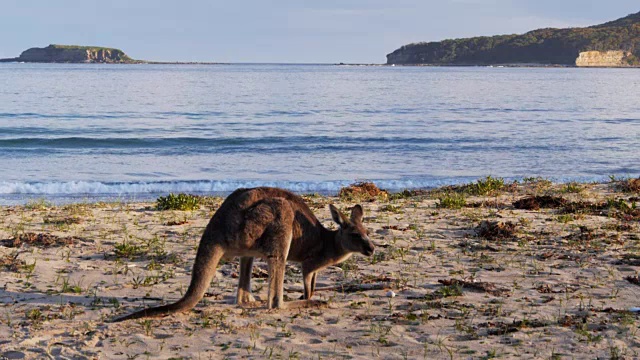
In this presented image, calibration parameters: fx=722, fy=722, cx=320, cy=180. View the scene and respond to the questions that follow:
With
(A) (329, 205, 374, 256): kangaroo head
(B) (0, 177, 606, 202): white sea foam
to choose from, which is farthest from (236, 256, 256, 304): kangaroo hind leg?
(B) (0, 177, 606, 202): white sea foam

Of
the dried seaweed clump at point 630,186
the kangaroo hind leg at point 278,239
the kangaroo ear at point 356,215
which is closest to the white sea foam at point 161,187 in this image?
the dried seaweed clump at point 630,186

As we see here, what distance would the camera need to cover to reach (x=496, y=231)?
959 cm

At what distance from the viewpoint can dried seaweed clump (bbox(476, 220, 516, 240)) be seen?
375 inches

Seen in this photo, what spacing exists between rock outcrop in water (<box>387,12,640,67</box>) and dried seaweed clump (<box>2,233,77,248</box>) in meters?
157

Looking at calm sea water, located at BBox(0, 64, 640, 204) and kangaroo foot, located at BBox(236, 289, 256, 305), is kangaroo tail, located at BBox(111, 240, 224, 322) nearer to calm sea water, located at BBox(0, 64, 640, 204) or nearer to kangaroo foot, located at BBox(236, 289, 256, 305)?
kangaroo foot, located at BBox(236, 289, 256, 305)

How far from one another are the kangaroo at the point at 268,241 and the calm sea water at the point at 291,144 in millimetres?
10600

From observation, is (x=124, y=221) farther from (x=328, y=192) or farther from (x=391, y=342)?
(x=328, y=192)

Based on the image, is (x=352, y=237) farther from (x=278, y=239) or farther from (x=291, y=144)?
(x=291, y=144)

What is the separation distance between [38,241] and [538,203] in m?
7.82

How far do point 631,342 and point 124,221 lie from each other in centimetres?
734

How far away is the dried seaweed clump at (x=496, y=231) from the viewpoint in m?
9.51

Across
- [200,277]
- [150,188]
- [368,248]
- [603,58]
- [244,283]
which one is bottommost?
[150,188]

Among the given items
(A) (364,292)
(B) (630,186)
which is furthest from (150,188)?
(A) (364,292)

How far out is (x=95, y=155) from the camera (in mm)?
25141
